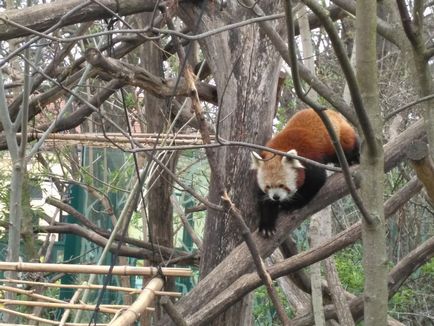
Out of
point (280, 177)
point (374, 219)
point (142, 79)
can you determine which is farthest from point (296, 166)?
point (374, 219)

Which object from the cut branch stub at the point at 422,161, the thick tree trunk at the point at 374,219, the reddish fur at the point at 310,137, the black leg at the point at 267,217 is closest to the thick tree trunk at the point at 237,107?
the black leg at the point at 267,217

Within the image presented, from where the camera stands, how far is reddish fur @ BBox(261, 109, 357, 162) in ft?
11.7

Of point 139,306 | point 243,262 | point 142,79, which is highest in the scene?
point 142,79

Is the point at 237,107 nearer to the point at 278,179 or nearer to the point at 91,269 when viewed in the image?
the point at 278,179

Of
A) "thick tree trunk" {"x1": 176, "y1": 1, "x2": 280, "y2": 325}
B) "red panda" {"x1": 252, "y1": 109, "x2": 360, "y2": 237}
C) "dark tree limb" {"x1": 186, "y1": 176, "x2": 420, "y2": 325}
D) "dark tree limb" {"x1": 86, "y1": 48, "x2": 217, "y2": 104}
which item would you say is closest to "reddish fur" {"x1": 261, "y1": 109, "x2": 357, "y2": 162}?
"red panda" {"x1": 252, "y1": 109, "x2": 360, "y2": 237}

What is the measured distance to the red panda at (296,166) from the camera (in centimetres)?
314

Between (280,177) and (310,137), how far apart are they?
27 centimetres

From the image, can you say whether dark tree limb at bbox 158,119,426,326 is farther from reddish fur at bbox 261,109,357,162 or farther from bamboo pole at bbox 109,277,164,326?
reddish fur at bbox 261,109,357,162

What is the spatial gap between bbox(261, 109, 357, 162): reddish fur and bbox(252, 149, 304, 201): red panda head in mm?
80

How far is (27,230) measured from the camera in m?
3.53

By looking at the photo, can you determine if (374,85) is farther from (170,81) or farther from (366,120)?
(170,81)

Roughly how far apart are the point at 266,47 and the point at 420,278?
2824 millimetres

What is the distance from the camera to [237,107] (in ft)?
9.52

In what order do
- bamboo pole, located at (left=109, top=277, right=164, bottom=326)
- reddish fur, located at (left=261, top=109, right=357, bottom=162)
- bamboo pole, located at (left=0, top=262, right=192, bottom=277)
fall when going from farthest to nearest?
reddish fur, located at (left=261, top=109, right=357, bottom=162), bamboo pole, located at (left=0, top=262, right=192, bottom=277), bamboo pole, located at (left=109, top=277, right=164, bottom=326)
